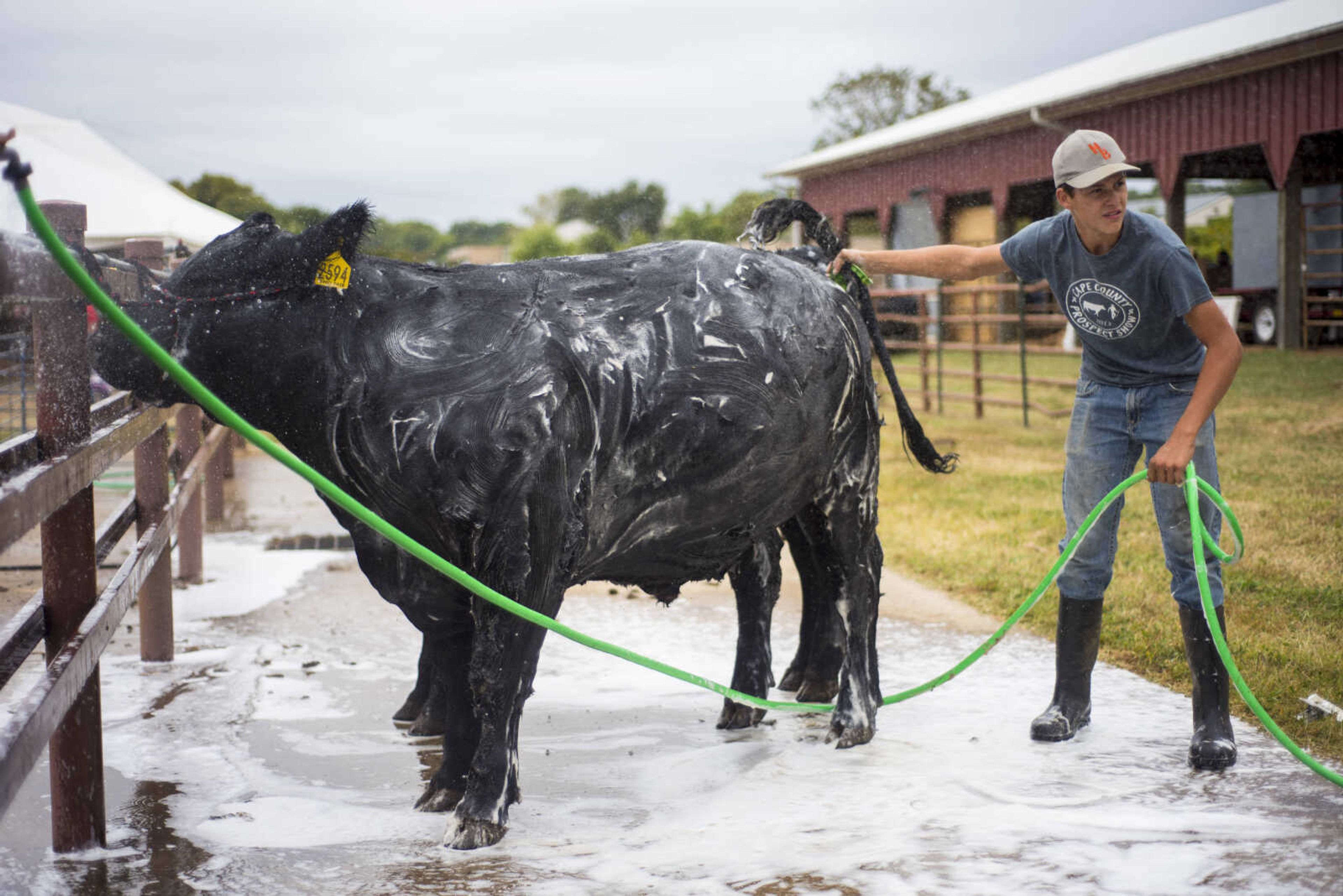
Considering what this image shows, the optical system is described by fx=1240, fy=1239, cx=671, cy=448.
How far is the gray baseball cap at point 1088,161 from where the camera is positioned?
3617 millimetres

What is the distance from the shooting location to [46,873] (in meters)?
2.97

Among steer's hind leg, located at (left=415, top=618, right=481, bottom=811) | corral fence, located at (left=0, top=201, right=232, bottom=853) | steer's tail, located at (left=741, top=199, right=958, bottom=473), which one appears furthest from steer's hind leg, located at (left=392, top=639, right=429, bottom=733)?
steer's tail, located at (left=741, top=199, right=958, bottom=473)

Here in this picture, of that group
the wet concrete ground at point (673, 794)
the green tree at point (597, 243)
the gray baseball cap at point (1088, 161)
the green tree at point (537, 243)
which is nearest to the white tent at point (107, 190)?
the wet concrete ground at point (673, 794)

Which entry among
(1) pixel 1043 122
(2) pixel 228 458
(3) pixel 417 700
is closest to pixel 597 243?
(1) pixel 1043 122

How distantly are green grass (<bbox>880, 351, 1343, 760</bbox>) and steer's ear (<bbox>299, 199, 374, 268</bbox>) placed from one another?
2678 mm

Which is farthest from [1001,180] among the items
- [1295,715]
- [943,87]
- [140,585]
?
[943,87]

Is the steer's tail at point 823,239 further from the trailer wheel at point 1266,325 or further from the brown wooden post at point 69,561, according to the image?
the trailer wheel at point 1266,325

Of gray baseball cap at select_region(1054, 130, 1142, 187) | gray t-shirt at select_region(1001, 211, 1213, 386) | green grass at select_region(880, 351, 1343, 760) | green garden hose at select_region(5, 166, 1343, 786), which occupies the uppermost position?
gray baseball cap at select_region(1054, 130, 1142, 187)

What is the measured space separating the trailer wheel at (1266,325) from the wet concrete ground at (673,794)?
15.4m

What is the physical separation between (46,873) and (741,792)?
180 cm

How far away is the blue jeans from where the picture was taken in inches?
149

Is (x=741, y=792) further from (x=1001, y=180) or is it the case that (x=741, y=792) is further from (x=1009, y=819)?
(x=1001, y=180)

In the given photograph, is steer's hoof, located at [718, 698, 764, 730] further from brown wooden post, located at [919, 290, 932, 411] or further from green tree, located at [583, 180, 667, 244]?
green tree, located at [583, 180, 667, 244]

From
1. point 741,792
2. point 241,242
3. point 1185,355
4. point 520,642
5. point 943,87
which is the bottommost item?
point 741,792
